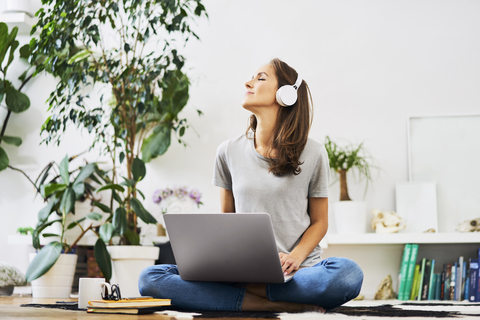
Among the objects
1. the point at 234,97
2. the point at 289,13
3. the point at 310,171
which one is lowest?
the point at 310,171

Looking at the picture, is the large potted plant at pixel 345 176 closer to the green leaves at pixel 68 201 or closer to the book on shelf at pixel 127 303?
the green leaves at pixel 68 201

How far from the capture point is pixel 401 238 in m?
2.99

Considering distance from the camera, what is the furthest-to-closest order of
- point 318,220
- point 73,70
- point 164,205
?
point 164,205 → point 73,70 → point 318,220

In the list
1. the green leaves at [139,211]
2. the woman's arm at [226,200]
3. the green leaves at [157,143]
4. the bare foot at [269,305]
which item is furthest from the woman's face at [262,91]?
the green leaves at [157,143]

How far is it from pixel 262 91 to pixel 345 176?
5.05 feet

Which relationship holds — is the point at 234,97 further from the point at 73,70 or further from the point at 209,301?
the point at 209,301

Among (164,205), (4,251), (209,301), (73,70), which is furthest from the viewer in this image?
(4,251)

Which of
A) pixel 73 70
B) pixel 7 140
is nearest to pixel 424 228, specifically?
pixel 73 70

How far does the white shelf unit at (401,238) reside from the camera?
115 inches

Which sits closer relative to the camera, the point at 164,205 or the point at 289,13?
the point at 164,205

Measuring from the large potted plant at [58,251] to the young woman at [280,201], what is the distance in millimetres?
1175

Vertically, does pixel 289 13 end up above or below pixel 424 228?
above

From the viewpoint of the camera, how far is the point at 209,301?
161 cm

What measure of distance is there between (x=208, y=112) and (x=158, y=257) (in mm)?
1062
